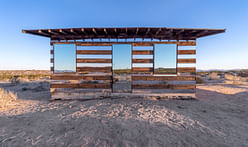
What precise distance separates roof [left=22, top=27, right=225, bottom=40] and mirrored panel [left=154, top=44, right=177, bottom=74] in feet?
1.90

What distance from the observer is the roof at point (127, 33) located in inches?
194

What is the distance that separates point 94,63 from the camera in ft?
18.0

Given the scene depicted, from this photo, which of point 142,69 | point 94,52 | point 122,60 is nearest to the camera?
point 142,69

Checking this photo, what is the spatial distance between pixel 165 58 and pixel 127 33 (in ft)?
12.2

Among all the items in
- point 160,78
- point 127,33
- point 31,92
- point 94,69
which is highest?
point 127,33

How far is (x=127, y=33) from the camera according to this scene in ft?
17.6

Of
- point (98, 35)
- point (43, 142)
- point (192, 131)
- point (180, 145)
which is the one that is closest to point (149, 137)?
point (180, 145)

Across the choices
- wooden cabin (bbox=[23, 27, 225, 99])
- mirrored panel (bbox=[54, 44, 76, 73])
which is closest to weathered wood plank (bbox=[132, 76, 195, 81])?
wooden cabin (bbox=[23, 27, 225, 99])

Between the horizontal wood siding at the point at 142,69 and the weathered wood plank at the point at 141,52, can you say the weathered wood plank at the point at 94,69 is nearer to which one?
the horizontal wood siding at the point at 142,69

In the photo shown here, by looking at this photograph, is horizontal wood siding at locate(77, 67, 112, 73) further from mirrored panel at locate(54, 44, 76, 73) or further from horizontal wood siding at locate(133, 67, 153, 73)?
horizontal wood siding at locate(133, 67, 153, 73)

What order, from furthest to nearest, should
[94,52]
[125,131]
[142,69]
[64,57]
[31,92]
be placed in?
[31,92] → [64,57] → [94,52] → [142,69] → [125,131]

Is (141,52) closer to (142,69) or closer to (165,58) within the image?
(142,69)

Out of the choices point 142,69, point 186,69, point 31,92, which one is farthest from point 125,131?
point 31,92

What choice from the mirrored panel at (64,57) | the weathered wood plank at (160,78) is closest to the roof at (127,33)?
the mirrored panel at (64,57)
